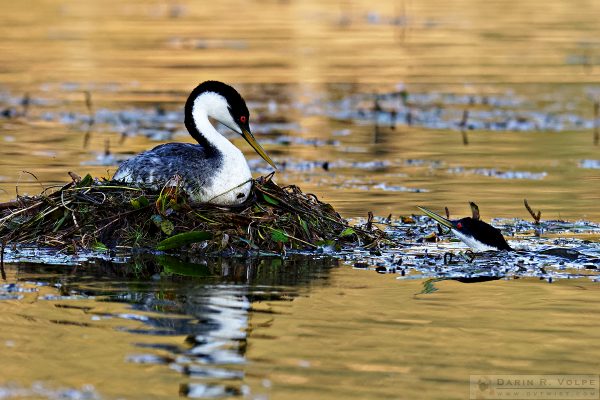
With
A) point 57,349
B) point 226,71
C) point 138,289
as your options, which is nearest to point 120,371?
point 57,349

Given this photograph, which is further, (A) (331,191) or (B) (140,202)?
(A) (331,191)

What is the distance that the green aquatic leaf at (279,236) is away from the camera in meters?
10.1

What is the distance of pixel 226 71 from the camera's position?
23312 millimetres

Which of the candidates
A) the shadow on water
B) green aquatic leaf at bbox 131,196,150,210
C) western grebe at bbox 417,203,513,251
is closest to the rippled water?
the shadow on water

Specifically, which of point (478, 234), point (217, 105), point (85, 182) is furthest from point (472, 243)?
point (85, 182)

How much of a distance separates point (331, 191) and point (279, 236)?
337 centimetres

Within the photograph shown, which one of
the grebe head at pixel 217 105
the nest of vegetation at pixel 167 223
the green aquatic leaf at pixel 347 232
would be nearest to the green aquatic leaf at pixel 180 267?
the nest of vegetation at pixel 167 223

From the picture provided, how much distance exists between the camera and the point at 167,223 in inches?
393

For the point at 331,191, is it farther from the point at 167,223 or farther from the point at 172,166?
the point at 167,223

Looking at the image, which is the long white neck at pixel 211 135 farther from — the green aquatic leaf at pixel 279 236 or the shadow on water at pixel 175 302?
the shadow on water at pixel 175 302

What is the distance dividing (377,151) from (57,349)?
946 centimetres

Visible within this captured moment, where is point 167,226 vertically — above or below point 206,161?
below

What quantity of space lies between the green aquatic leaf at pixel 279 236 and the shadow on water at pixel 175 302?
218mm

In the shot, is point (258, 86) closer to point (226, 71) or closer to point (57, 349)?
point (226, 71)
